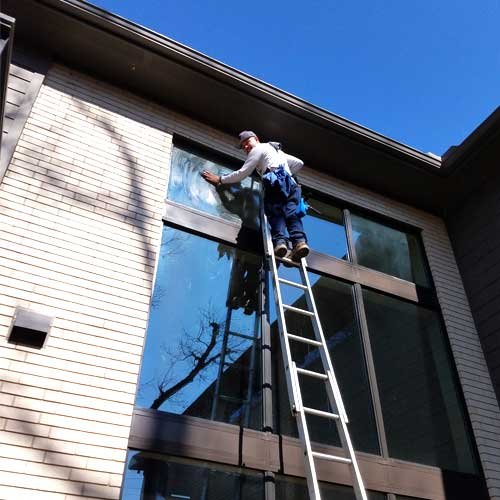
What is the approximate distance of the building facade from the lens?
12.2 feet

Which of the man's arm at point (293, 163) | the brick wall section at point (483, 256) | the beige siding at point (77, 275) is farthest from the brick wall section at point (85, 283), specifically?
the man's arm at point (293, 163)

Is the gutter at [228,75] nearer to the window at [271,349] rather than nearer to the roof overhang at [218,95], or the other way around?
the roof overhang at [218,95]

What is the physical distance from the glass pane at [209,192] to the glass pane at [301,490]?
2.60 m

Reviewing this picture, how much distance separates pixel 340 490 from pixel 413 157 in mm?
4243

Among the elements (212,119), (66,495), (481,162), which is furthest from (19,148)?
(481,162)

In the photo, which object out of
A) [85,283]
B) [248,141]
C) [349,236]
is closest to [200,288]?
[85,283]

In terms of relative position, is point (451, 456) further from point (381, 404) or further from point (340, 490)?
point (340, 490)

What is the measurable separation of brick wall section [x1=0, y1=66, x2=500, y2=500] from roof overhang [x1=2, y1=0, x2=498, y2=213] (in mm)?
216

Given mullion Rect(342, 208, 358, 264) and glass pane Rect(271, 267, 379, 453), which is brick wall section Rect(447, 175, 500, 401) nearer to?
mullion Rect(342, 208, 358, 264)

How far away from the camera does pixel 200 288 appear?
194 inches

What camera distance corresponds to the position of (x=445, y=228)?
24.4 ft

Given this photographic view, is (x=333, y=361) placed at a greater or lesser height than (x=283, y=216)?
lesser

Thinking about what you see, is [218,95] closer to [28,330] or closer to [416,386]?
[28,330]

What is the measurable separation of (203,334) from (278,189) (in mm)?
1641
